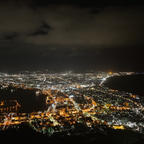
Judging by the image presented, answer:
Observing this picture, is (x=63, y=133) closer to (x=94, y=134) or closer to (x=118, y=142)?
(x=94, y=134)

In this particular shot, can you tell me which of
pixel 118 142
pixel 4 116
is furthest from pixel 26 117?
pixel 118 142

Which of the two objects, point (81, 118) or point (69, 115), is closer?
point (81, 118)

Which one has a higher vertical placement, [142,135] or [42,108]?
[42,108]

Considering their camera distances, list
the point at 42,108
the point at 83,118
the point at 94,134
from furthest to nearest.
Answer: the point at 42,108, the point at 83,118, the point at 94,134

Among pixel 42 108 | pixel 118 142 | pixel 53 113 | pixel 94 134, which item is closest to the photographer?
pixel 118 142

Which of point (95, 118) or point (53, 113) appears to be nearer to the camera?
point (95, 118)

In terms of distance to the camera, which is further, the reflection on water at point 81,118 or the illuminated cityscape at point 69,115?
the illuminated cityscape at point 69,115

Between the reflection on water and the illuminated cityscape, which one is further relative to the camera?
the illuminated cityscape

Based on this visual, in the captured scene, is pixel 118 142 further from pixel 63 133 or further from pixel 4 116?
pixel 4 116

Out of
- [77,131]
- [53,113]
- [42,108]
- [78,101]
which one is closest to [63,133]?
[77,131]
